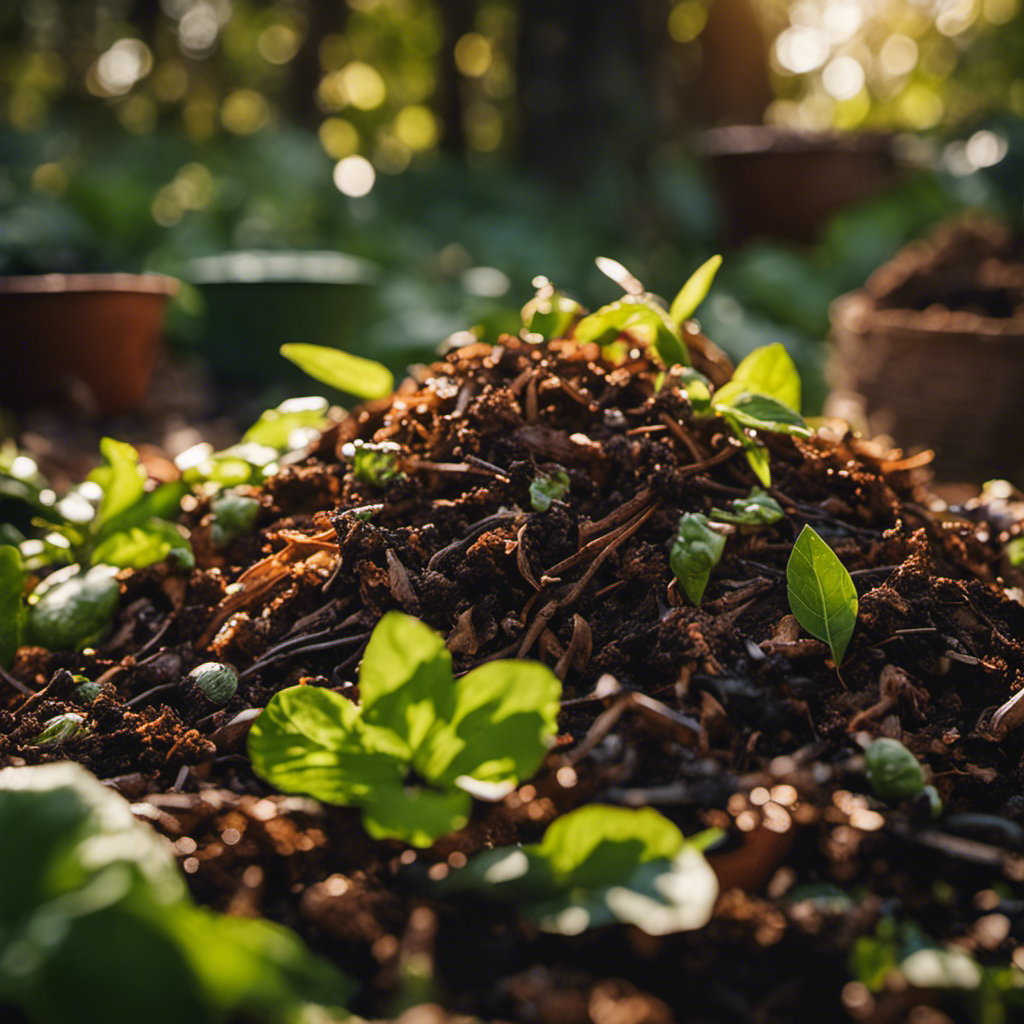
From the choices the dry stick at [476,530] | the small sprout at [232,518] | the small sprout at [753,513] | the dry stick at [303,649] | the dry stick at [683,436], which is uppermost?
the dry stick at [683,436]

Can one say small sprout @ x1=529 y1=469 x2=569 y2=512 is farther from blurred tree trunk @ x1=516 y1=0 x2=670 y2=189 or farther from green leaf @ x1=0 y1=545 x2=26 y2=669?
blurred tree trunk @ x1=516 y1=0 x2=670 y2=189

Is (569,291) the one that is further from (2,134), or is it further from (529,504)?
(2,134)

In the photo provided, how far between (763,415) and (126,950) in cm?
84

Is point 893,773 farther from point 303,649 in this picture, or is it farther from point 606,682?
point 303,649

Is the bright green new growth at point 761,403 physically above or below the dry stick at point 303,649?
above

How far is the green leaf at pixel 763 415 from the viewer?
1.03 metres

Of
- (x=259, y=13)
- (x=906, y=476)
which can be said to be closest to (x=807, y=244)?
(x=906, y=476)

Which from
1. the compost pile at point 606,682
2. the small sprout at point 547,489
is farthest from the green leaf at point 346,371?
the small sprout at point 547,489

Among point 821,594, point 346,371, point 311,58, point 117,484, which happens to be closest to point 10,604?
point 117,484

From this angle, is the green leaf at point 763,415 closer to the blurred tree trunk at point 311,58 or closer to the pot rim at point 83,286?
the pot rim at point 83,286

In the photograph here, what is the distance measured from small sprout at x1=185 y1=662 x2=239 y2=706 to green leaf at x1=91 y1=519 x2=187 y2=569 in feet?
0.86

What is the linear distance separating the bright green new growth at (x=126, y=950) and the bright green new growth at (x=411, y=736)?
19 cm

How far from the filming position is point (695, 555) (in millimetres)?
918

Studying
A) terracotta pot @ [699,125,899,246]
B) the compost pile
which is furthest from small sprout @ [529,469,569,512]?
terracotta pot @ [699,125,899,246]
